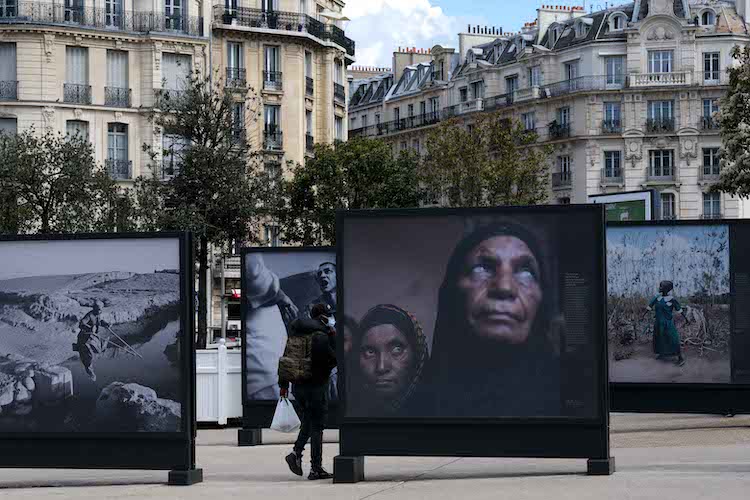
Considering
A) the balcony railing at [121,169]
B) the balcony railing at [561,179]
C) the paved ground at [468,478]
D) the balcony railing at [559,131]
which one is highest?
the balcony railing at [559,131]

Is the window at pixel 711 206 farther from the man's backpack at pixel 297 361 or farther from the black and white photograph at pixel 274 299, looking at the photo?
the man's backpack at pixel 297 361

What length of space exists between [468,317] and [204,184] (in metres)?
32.5

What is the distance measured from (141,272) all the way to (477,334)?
3.53 meters

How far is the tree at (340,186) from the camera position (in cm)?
6228

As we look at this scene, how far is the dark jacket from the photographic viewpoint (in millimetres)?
15820

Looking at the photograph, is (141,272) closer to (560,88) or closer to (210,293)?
(210,293)

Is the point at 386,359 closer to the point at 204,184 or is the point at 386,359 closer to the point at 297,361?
the point at 297,361

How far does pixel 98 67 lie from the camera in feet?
194

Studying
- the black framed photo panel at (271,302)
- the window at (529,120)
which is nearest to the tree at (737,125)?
the black framed photo panel at (271,302)

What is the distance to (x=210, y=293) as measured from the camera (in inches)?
2488

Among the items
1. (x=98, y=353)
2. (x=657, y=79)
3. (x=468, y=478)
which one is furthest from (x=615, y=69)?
(x=98, y=353)

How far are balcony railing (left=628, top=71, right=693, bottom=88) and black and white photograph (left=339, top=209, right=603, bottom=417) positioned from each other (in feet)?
229

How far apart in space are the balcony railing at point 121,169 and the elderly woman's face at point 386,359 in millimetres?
43995

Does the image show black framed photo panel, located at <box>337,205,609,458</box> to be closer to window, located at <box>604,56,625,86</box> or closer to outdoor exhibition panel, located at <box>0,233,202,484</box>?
outdoor exhibition panel, located at <box>0,233,202,484</box>
